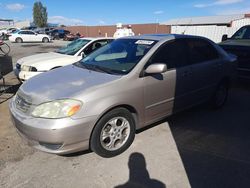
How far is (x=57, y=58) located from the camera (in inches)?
271

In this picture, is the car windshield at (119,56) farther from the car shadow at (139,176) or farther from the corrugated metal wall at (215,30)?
the corrugated metal wall at (215,30)

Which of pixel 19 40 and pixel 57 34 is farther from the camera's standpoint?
pixel 57 34

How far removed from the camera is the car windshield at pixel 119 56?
3824 mm

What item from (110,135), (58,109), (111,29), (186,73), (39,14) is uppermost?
(39,14)

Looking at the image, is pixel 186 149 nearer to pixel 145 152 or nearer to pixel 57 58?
pixel 145 152

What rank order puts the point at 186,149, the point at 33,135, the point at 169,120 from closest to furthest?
the point at 33,135 < the point at 186,149 < the point at 169,120

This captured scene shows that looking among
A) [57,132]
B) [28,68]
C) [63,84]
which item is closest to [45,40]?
[28,68]

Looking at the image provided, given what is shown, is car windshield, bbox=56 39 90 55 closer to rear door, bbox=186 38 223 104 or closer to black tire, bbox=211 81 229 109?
rear door, bbox=186 38 223 104

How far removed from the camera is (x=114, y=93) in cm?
330

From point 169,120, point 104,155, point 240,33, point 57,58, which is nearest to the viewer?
point 104,155

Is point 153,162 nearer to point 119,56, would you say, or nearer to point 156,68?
point 156,68

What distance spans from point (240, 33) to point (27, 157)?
26.2ft

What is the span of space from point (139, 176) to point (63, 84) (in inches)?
61.9

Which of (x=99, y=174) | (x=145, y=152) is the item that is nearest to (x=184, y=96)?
(x=145, y=152)
